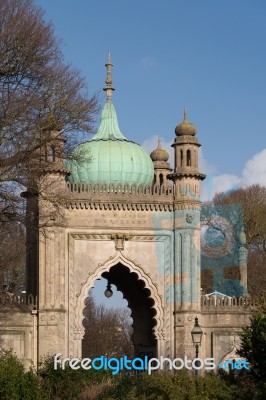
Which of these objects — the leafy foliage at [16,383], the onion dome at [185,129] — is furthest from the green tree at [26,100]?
the onion dome at [185,129]

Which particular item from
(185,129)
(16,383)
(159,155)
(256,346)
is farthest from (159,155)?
(256,346)

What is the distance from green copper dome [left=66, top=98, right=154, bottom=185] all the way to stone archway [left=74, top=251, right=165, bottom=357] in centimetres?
331

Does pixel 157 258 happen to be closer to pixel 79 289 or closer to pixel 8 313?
pixel 79 289

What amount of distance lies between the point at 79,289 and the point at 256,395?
1865cm

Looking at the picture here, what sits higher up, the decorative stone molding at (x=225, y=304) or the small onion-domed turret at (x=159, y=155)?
the small onion-domed turret at (x=159, y=155)

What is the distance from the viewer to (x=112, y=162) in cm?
4400

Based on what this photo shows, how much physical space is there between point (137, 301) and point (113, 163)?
6.60 metres

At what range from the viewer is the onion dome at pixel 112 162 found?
144 feet

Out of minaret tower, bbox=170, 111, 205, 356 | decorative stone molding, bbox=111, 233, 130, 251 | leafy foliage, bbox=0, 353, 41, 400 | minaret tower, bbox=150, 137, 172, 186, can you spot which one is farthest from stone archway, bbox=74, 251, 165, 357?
leafy foliage, bbox=0, 353, 41, 400

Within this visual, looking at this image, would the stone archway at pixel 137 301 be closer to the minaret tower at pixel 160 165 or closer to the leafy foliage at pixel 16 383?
the minaret tower at pixel 160 165

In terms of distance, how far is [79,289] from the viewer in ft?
138

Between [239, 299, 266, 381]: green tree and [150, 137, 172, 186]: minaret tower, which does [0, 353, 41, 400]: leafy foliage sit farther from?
[150, 137, 172, 186]: minaret tower

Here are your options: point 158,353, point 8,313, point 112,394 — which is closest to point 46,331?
point 8,313

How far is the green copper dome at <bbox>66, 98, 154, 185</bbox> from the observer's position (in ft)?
144
